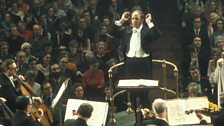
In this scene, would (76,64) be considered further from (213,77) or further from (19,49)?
(213,77)

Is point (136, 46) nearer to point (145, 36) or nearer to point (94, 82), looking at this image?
point (145, 36)

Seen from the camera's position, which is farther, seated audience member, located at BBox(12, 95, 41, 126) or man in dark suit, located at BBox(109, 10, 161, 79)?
man in dark suit, located at BBox(109, 10, 161, 79)

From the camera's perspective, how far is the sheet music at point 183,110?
11.5 metres

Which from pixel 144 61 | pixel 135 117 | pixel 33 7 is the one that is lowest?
pixel 135 117

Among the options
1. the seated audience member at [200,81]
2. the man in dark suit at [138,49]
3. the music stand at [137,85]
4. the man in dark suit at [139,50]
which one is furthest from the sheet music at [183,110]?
the seated audience member at [200,81]

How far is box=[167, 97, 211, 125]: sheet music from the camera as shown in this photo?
37.6 ft

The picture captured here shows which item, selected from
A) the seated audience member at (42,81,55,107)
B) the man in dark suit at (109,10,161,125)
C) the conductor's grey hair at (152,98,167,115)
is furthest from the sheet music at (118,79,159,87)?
the seated audience member at (42,81,55,107)

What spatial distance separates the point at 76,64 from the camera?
15.8m

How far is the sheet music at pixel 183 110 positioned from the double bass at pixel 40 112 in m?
1.99

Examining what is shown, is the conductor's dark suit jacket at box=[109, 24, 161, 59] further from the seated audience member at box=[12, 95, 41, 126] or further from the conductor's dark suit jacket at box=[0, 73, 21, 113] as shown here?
the seated audience member at box=[12, 95, 41, 126]

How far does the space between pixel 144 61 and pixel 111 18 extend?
564cm

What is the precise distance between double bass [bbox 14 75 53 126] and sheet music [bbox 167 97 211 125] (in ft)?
6.54

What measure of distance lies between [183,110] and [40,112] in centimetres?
220

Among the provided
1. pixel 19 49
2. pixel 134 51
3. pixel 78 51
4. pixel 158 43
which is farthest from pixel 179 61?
pixel 134 51
